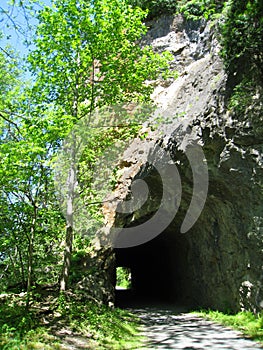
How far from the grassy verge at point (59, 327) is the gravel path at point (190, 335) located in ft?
1.65

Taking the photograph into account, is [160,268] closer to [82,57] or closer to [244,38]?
[82,57]

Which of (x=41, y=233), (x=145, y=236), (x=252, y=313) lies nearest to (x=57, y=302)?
(x=41, y=233)

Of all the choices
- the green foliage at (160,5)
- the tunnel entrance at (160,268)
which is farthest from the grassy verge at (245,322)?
the green foliage at (160,5)

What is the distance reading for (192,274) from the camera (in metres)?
14.7

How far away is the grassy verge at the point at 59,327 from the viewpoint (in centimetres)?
616

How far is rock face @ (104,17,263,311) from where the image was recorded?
8562 mm

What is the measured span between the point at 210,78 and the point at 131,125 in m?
2.88

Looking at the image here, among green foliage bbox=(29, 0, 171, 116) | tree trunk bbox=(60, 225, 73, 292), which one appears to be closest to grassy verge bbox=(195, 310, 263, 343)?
tree trunk bbox=(60, 225, 73, 292)

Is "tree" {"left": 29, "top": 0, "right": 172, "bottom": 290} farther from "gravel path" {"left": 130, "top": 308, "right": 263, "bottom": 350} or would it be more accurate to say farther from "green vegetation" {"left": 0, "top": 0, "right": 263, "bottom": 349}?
"gravel path" {"left": 130, "top": 308, "right": 263, "bottom": 350}

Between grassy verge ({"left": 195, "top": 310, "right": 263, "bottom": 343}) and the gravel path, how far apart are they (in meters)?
0.24

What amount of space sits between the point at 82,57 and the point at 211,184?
5360 millimetres

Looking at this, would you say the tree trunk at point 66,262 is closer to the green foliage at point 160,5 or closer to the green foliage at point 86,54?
the green foliage at point 86,54

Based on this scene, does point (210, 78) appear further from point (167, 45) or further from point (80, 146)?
point (167, 45)

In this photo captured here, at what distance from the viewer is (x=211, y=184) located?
9945mm
